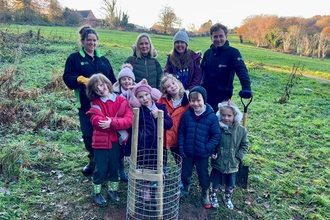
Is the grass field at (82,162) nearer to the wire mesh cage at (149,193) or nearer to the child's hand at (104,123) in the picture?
the wire mesh cage at (149,193)

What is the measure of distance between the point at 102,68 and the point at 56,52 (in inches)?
506

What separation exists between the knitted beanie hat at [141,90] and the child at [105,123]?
12 centimetres

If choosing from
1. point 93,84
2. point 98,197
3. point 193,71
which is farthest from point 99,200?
point 193,71

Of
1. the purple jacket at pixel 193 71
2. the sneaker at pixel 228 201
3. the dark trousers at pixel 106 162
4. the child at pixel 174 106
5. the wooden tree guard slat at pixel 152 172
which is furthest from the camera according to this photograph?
the purple jacket at pixel 193 71

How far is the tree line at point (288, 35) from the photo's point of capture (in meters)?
32.6

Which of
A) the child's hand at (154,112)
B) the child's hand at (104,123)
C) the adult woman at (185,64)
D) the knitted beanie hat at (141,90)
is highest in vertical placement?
the adult woman at (185,64)

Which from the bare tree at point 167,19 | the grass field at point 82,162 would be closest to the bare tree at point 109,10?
the bare tree at point 167,19

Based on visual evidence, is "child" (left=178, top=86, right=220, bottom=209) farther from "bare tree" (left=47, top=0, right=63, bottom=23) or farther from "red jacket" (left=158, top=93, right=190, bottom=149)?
"bare tree" (left=47, top=0, right=63, bottom=23)

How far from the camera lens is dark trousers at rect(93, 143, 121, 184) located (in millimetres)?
3768

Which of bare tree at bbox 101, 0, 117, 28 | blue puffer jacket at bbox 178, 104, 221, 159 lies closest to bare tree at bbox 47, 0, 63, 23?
bare tree at bbox 101, 0, 117, 28

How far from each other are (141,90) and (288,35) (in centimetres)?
3668

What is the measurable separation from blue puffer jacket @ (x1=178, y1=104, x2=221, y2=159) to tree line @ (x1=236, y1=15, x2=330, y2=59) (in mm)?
33233

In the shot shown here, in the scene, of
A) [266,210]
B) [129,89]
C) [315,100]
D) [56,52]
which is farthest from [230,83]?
[56,52]

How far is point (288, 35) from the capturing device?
3512 cm
